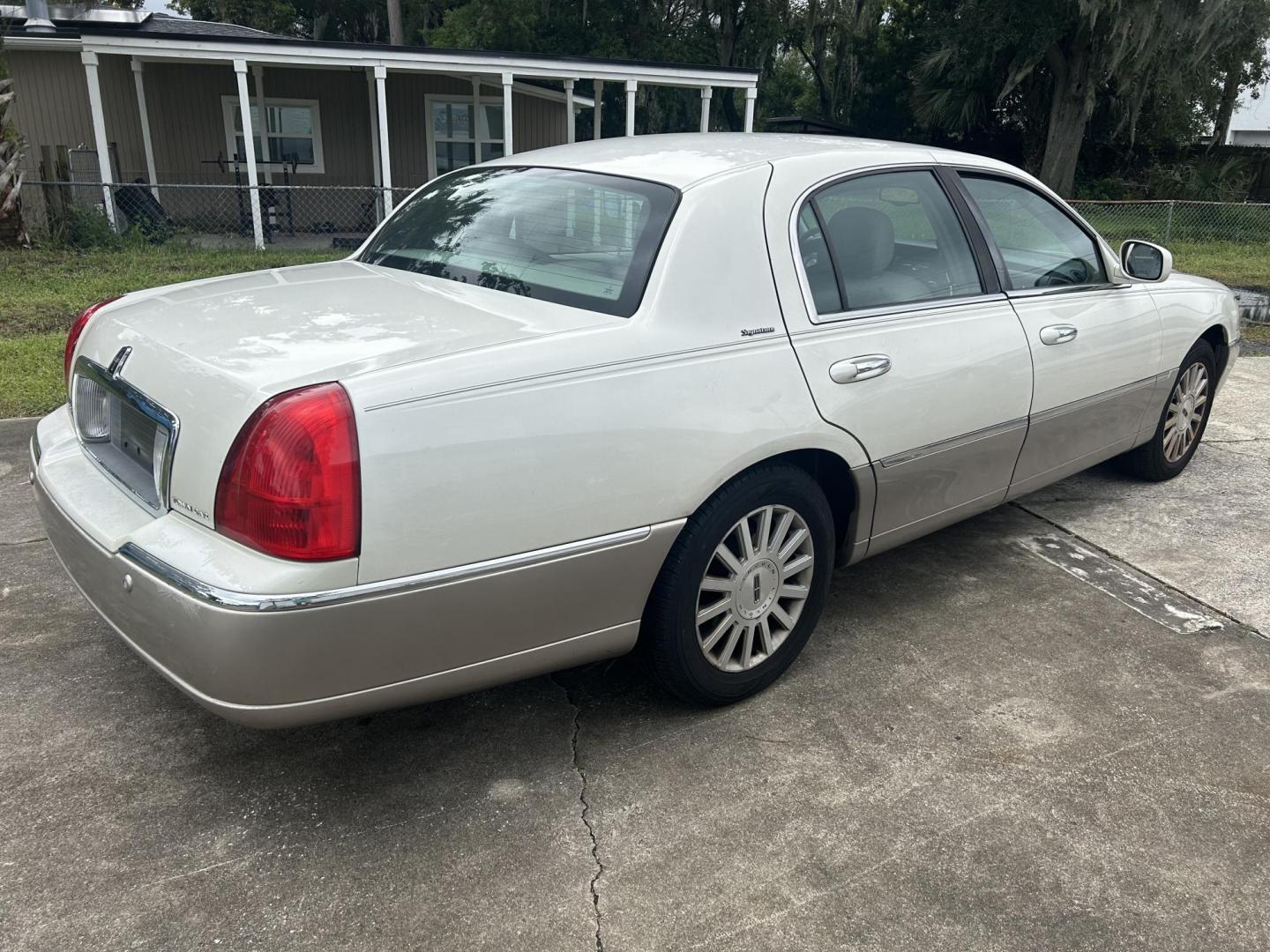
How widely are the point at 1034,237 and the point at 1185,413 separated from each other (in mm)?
1616

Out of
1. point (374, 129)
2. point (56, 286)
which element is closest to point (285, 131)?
point (374, 129)

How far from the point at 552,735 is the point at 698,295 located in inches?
52.4

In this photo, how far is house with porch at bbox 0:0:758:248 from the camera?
1453cm

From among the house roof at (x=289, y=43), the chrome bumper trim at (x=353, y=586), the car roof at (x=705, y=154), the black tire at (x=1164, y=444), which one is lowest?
the black tire at (x=1164, y=444)

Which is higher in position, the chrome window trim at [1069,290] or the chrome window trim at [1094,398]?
the chrome window trim at [1069,290]

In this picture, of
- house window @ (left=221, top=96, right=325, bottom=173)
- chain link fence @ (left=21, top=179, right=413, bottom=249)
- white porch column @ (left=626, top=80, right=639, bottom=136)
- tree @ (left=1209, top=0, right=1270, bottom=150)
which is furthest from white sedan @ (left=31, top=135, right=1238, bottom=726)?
tree @ (left=1209, top=0, right=1270, bottom=150)

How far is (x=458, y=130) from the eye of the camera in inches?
786

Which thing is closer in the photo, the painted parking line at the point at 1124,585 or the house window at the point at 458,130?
the painted parking line at the point at 1124,585

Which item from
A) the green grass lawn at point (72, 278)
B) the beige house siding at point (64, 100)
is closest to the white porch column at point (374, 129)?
the beige house siding at point (64, 100)

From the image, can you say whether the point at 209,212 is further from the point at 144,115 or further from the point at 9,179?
the point at 9,179

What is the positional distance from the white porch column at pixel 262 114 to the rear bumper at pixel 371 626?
17.1 metres

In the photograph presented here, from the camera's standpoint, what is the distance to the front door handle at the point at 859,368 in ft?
10.2

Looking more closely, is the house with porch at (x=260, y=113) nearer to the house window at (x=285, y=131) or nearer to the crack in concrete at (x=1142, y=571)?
the house window at (x=285, y=131)

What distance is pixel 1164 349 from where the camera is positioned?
4.63 meters
